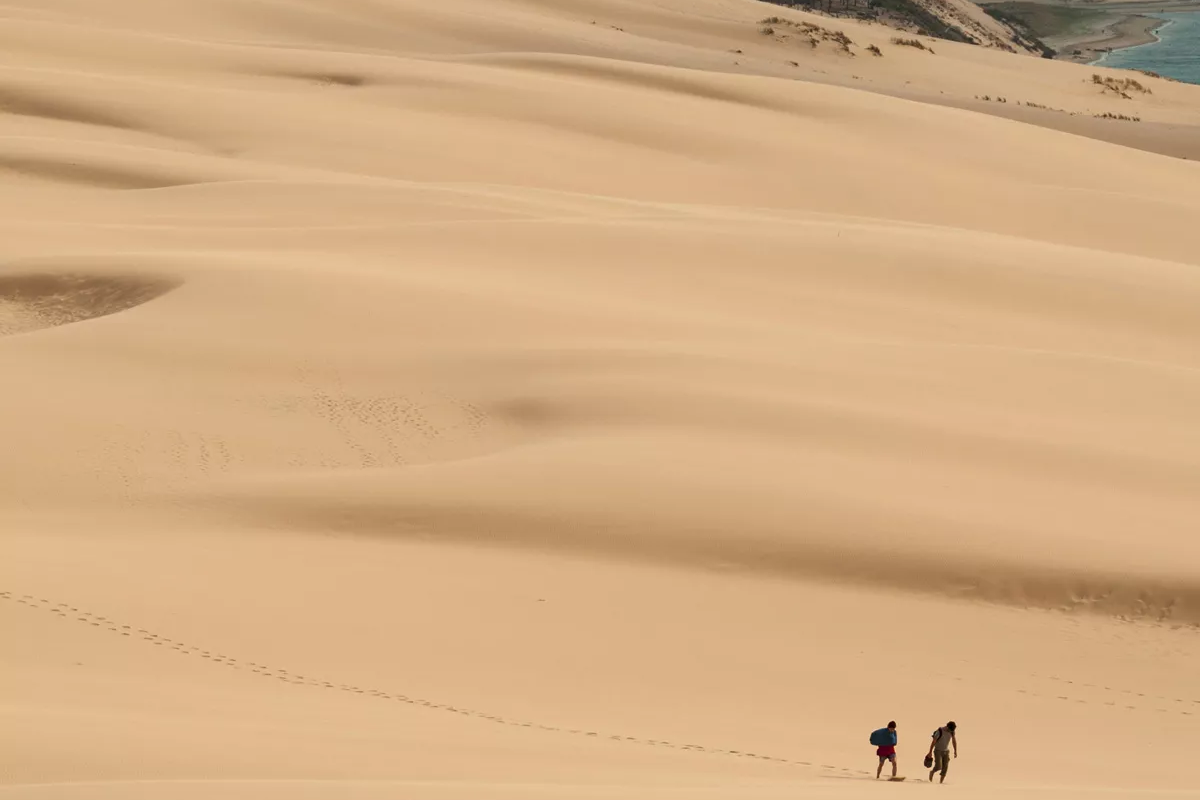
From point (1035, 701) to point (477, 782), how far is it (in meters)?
3.76

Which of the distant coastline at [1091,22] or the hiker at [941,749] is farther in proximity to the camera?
the distant coastline at [1091,22]

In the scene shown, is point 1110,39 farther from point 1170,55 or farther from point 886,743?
point 886,743

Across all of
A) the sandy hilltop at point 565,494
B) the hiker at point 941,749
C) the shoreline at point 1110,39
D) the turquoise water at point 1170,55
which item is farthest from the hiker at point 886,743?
the shoreline at point 1110,39

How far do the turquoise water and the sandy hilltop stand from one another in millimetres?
39519

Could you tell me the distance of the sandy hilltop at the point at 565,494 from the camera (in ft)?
24.8

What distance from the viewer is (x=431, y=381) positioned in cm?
1244

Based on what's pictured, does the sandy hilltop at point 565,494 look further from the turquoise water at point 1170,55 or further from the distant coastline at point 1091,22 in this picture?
the distant coastline at point 1091,22

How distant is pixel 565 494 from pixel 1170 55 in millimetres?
59528

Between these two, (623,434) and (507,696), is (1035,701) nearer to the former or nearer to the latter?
(507,696)

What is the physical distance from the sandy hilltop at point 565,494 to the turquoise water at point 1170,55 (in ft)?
130

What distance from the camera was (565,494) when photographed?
10.2m

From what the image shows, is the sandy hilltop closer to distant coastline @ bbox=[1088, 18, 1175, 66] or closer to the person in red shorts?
the person in red shorts

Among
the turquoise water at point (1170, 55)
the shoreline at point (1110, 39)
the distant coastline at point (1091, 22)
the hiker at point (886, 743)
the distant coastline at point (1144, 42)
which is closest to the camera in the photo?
the hiker at point (886, 743)

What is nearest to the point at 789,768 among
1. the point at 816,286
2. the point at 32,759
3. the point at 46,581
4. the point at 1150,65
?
the point at 32,759
